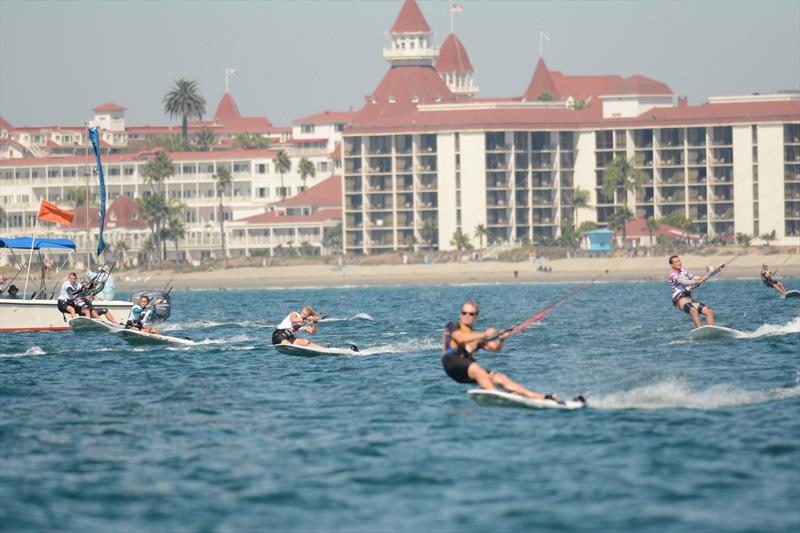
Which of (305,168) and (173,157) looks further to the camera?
(173,157)

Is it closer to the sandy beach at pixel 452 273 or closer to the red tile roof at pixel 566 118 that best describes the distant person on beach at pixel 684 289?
the sandy beach at pixel 452 273

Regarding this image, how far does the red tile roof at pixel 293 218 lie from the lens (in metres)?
176

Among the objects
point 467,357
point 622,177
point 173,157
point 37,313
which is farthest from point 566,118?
point 467,357

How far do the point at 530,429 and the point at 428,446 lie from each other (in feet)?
6.97

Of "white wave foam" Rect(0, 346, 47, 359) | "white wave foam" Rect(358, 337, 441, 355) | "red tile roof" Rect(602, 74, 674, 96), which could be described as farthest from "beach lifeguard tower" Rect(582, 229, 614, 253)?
"white wave foam" Rect(0, 346, 47, 359)

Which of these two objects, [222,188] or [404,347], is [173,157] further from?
[404,347]

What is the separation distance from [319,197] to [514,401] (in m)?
160

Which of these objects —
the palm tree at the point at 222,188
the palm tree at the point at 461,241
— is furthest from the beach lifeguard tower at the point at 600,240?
the palm tree at the point at 222,188

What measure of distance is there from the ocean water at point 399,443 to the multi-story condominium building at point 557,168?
12197 cm

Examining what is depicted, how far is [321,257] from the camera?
164250mm

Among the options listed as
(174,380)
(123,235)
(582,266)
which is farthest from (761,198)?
(174,380)

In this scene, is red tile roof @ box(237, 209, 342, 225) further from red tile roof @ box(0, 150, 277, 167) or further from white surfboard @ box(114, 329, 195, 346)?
white surfboard @ box(114, 329, 195, 346)

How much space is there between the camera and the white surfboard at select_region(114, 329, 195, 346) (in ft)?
145

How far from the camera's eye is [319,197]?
185 m
